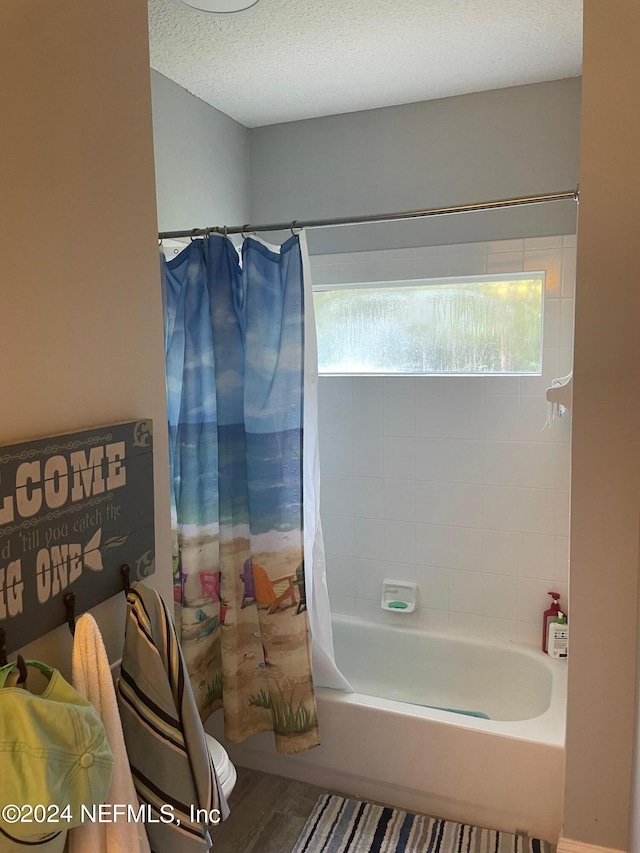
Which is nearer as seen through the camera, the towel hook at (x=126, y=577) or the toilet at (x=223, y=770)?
the towel hook at (x=126, y=577)

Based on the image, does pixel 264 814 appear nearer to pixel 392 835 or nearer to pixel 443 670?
pixel 392 835

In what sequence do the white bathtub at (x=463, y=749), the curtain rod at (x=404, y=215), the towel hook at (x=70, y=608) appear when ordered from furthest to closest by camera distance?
the white bathtub at (x=463, y=749) < the curtain rod at (x=404, y=215) < the towel hook at (x=70, y=608)

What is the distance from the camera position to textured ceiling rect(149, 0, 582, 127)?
1931 mm

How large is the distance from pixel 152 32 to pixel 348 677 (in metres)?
2.65

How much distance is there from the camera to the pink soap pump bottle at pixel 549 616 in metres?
2.56

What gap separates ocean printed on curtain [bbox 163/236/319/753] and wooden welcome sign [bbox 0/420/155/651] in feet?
2.60

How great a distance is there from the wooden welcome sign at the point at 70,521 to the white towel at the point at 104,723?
72 mm

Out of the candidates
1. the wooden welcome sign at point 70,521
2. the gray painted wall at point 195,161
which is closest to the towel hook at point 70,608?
the wooden welcome sign at point 70,521

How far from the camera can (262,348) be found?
209cm

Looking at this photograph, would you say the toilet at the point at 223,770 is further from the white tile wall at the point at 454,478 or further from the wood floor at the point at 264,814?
the white tile wall at the point at 454,478

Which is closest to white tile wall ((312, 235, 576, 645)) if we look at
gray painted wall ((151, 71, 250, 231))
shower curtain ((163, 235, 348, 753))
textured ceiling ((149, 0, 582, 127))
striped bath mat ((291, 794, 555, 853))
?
gray painted wall ((151, 71, 250, 231))

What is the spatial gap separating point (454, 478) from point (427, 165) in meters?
1.33

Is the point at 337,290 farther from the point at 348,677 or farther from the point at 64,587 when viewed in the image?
the point at 64,587

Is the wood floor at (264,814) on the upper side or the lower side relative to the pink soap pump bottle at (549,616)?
lower
